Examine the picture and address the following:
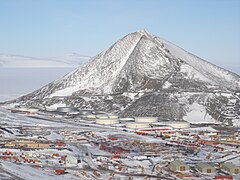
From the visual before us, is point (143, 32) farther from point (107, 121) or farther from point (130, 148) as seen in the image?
point (130, 148)

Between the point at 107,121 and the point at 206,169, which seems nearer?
the point at 206,169

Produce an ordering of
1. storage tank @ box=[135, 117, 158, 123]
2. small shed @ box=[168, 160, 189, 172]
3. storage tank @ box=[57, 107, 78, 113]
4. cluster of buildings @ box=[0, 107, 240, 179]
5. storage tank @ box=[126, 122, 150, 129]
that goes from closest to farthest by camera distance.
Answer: small shed @ box=[168, 160, 189, 172] → cluster of buildings @ box=[0, 107, 240, 179] → storage tank @ box=[126, 122, 150, 129] → storage tank @ box=[135, 117, 158, 123] → storage tank @ box=[57, 107, 78, 113]

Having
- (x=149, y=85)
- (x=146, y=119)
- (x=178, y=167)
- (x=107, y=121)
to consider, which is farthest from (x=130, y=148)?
(x=149, y=85)

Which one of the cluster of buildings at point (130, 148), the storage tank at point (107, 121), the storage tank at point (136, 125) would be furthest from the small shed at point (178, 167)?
the storage tank at point (107, 121)

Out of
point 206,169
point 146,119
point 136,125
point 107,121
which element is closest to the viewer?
point 206,169

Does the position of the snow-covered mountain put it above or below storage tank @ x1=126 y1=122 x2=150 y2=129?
above

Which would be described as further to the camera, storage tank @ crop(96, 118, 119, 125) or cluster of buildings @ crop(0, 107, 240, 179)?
storage tank @ crop(96, 118, 119, 125)

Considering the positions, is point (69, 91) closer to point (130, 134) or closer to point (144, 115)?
point (144, 115)

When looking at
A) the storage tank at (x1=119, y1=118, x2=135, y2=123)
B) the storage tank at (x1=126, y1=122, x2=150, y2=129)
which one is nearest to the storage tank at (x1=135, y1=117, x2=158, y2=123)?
the storage tank at (x1=126, y1=122, x2=150, y2=129)

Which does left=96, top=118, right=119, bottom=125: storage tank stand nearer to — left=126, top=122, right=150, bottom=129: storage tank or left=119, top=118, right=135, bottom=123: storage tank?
left=119, top=118, right=135, bottom=123: storage tank

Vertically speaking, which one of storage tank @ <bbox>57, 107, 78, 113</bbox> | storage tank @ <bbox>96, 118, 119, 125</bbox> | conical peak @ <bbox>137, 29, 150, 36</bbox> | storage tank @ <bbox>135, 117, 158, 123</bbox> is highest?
conical peak @ <bbox>137, 29, 150, 36</bbox>
